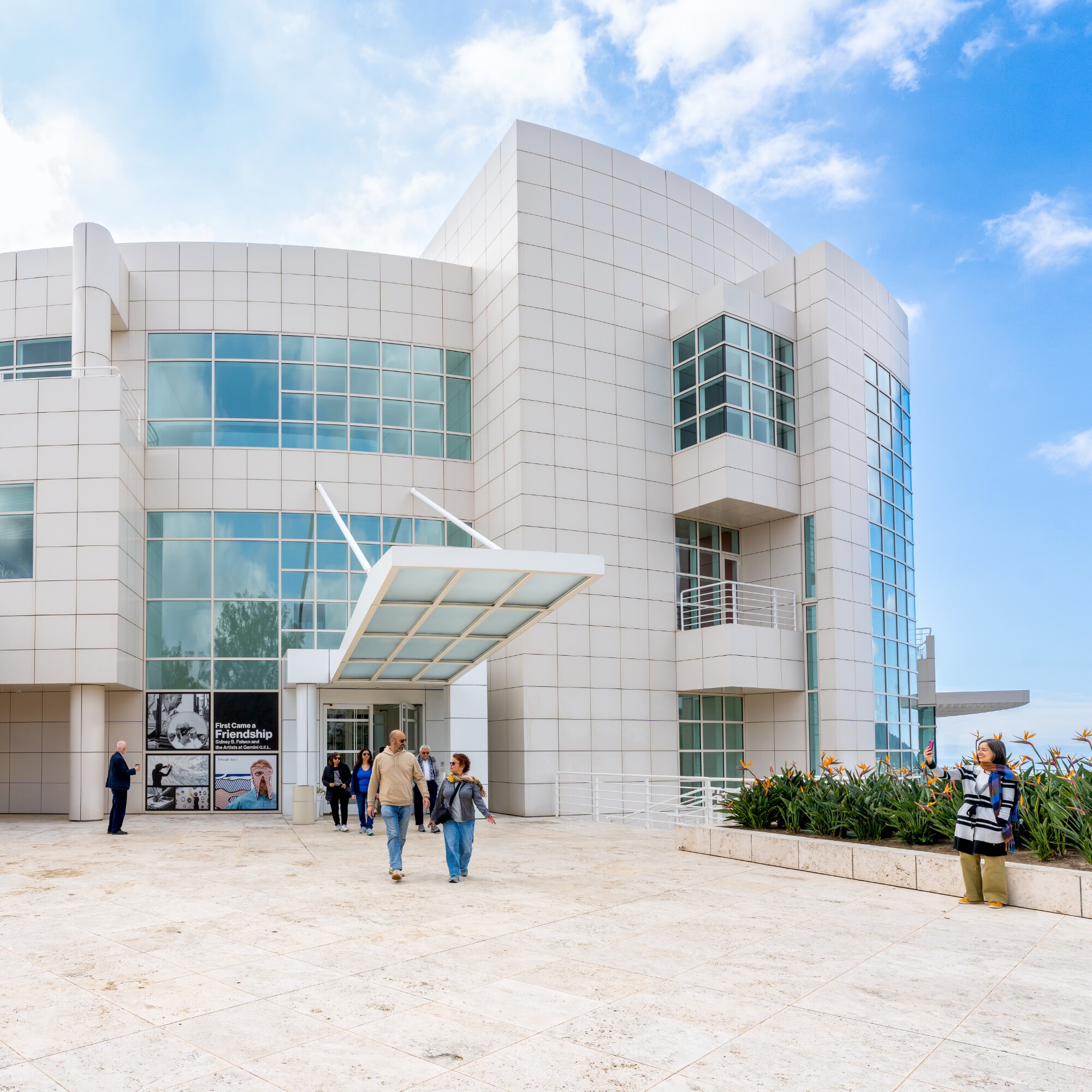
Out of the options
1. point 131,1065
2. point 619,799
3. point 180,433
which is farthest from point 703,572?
point 131,1065

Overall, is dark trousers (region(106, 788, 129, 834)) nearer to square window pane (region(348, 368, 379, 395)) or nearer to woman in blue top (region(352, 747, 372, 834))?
woman in blue top (region(352, 747, 372, 834))

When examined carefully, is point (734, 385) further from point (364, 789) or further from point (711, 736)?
point (364, 789)

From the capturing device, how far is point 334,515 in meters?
24.6

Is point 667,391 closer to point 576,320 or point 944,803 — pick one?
point 576,320

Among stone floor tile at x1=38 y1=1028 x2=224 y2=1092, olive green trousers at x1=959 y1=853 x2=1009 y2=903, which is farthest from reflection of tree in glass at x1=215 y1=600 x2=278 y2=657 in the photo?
stone floor tile at x1=38 y1=1028 x2=224 y2=1092

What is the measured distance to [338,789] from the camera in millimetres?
18906

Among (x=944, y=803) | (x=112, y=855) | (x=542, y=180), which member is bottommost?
(x=112, y=855)

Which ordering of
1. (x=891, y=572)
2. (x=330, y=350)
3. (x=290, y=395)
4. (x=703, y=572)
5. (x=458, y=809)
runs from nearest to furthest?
(x=458, y=809)
(x=290, y=395)
(x=330, y=350)
(x=703, y=572)
(x=891, y=572)

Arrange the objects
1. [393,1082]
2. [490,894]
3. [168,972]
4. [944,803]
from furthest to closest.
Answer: [944,803] < [490,894] < [168,972] < [393,1082]

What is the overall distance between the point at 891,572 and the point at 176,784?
66.6 feet

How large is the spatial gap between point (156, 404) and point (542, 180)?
463 inches

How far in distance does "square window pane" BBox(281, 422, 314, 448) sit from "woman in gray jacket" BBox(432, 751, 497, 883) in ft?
52.5

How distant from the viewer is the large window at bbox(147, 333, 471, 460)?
2600 cm

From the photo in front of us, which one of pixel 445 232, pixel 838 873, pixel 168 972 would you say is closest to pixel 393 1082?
pixel 168 972
